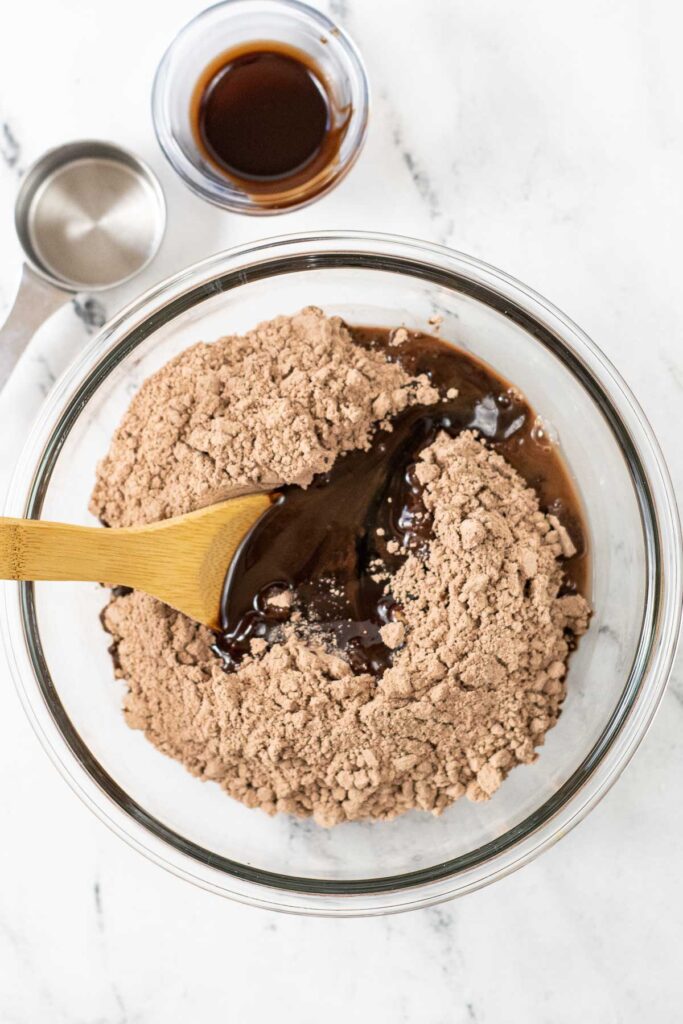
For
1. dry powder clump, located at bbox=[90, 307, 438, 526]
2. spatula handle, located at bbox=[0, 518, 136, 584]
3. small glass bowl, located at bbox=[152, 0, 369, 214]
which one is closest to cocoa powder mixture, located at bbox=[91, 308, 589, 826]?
dry powder clump, located at bbox=[90, 307, 438, 526]

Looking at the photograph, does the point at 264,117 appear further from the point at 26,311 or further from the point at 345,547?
the point at 345,547

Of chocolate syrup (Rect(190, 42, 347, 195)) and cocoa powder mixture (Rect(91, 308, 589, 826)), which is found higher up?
chocolate syrup (Rect(190, 42, 347, 195))

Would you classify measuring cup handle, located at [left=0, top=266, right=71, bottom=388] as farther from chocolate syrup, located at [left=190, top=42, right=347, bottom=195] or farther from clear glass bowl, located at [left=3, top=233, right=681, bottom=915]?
Answer: chocolate syrup, located at [left=190, top=42, right=347, bottom=195]

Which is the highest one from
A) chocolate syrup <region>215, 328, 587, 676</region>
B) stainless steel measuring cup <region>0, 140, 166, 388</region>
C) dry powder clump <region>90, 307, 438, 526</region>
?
stainless steel measuring cup <region>0, 140, 166, 388</region>

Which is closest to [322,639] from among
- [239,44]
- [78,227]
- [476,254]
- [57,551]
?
[57,551]

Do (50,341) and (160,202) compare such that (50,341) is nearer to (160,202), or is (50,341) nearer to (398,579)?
(160,202)

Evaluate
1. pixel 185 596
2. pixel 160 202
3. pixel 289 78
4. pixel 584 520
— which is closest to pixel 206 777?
pixel 185 596
